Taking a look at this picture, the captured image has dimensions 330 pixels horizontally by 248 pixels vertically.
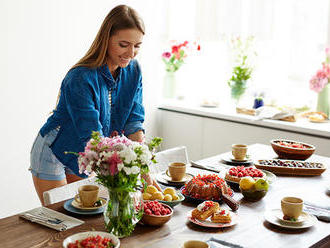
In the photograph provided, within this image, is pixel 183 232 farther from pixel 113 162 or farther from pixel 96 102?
pixel 96 102

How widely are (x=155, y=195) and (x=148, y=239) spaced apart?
0.94 feet

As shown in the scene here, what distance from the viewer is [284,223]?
1654 mm

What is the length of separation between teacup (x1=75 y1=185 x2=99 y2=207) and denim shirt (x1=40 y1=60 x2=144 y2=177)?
31 cm

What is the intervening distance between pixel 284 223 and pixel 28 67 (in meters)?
2.28

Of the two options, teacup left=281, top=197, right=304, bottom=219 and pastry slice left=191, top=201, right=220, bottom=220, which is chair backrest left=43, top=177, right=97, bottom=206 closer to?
pastry slice left=191, top=201, right=220, bottom=220

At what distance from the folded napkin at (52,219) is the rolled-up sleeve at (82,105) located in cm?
40

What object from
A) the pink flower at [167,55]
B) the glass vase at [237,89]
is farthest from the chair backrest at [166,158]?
the pink flower at [167,55]

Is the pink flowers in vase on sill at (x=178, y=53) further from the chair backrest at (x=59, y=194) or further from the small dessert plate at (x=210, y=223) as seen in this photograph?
the small dessert plate at (x=210, y=223)

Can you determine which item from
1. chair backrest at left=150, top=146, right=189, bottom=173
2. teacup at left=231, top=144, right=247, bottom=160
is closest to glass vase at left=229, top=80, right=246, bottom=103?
chair backrest at left=150, top=146, right=189, bottom=173

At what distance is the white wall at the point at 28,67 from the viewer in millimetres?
3162

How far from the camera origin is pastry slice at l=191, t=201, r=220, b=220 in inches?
64.6

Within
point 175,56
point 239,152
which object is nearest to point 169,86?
point 175,56

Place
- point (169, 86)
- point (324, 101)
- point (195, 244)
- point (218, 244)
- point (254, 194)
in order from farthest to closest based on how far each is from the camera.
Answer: point (169, 86) → point (324, 101) → point (254, 194) → point (218, 244) → point (195, 244)

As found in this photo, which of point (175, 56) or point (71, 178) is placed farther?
point (175, 56)
